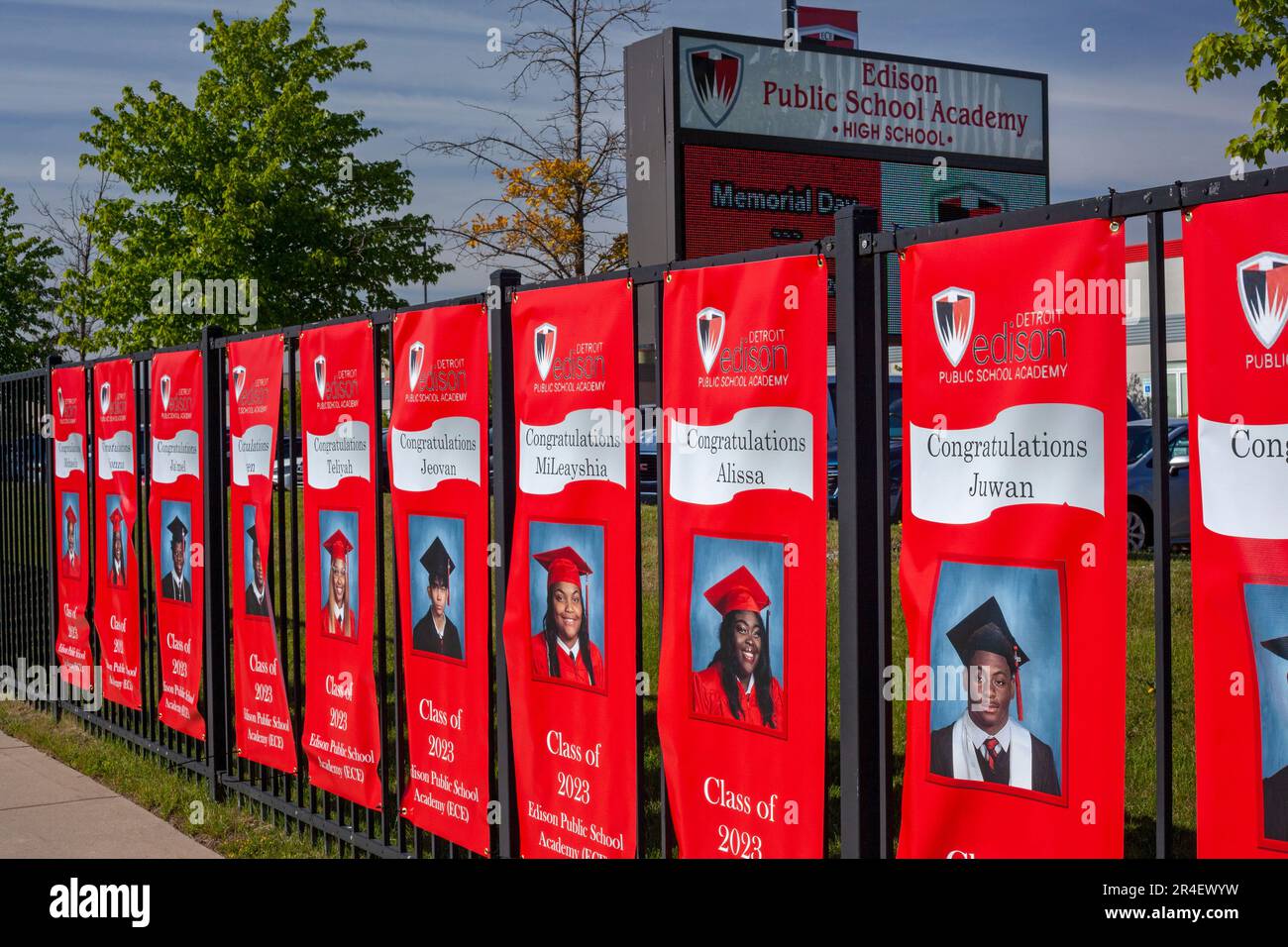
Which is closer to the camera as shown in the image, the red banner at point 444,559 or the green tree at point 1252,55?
the red banner at point 444,559

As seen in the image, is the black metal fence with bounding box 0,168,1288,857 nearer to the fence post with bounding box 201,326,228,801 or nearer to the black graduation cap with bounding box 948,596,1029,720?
the fence post with bounding box 201,326,228,801

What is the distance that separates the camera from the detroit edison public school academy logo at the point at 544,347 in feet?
14.1

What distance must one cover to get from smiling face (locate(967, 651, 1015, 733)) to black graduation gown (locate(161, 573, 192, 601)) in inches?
196

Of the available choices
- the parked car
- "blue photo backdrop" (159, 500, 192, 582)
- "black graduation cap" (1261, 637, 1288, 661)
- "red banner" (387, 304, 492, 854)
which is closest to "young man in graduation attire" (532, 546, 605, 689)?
"red banner" (387, 304, 492, 854)

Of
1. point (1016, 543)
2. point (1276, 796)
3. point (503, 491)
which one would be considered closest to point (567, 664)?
point (503, 491)

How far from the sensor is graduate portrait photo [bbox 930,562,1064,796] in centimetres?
288

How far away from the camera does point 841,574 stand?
342 cm

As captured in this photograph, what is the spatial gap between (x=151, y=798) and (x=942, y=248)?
542cm

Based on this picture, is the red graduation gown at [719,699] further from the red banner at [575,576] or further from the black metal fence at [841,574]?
the red banner at [575,576]

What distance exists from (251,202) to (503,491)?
23.8 metres

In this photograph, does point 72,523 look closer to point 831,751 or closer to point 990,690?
point 831,751

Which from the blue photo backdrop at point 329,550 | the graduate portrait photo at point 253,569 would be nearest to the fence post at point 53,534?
the graduate portrait photo at point 253,569

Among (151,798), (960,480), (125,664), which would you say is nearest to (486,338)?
(960,480)

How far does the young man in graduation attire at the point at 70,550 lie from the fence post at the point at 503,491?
16.5 feet
